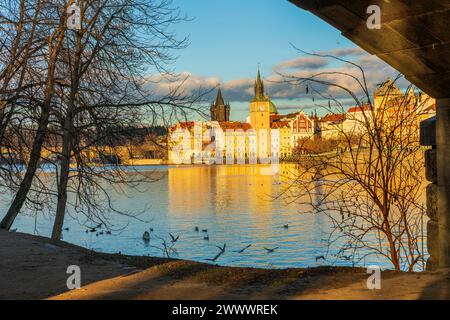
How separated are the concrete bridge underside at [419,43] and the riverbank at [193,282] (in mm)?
993

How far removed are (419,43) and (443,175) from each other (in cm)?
173

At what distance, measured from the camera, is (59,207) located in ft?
48.8

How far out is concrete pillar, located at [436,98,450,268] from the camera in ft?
20.9

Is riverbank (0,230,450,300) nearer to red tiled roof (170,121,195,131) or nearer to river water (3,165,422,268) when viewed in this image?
river water (3,165,422,268)

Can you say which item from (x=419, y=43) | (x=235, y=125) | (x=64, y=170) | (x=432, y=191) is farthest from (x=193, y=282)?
(x=235, y=125)

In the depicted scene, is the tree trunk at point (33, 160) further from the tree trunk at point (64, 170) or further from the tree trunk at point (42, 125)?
the tree trunk at point (64, 170)

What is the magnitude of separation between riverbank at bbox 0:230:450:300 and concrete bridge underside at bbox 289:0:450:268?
3.26ft

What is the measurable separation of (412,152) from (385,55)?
10.2ft

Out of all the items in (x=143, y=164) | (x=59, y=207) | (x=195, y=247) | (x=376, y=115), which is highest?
(x=143, y=164)

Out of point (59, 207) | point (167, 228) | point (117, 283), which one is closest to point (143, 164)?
point (167, 228)

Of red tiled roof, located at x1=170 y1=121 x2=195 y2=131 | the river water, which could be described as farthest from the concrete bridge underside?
red tiled roof, located at x1=170 y1=121 x2=195 y2=131

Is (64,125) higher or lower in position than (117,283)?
higher
